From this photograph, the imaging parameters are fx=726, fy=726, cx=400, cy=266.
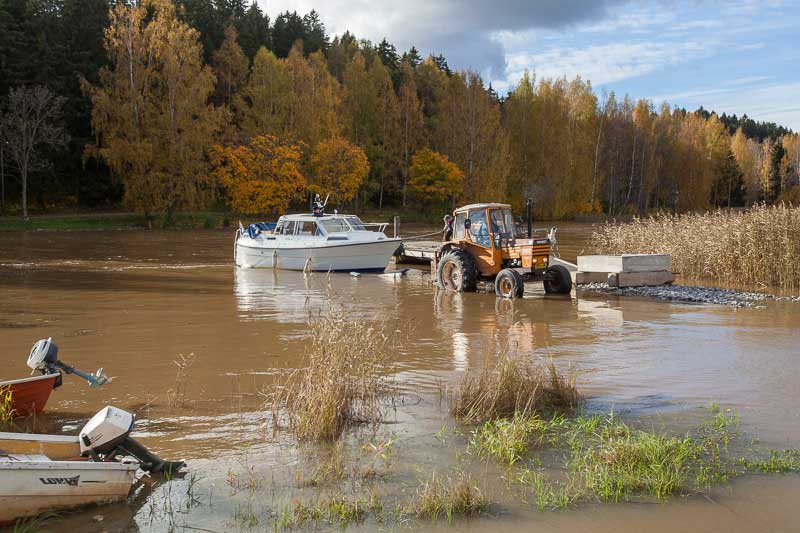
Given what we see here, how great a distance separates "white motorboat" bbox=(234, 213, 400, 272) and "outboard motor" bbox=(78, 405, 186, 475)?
15.7 metres

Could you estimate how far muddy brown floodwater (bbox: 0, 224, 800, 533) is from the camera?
4965mm

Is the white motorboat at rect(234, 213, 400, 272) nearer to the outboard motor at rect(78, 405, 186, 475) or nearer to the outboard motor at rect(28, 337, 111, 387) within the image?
the outboard motor at rect(28, 337, 111, 387)

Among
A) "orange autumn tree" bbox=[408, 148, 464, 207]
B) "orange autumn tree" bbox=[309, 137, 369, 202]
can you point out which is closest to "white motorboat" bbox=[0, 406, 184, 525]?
"orange autumn tree" bbox=[309, 137, 369, 202]

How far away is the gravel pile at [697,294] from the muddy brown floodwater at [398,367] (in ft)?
2.01

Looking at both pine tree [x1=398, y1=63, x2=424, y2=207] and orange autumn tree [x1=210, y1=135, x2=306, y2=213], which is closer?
orange autumn tree [x1=210, y1=135, x2=306, y2=213]

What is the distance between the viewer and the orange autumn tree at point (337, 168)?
1822 inches

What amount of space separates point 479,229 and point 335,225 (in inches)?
264

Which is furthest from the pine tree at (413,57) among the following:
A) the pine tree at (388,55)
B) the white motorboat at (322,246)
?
the white motorboat at (322,246)

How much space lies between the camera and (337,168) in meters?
46.6

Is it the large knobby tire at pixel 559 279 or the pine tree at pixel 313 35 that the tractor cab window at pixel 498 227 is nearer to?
the large knobby tire at pixel 559 279

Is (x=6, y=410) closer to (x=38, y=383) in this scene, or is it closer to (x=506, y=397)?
(x=38, y=383)

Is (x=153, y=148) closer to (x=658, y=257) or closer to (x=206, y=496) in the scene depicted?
(x=658, y=257)

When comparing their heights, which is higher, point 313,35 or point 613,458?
point 313,35

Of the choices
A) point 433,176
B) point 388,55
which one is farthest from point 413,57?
point 433,176
